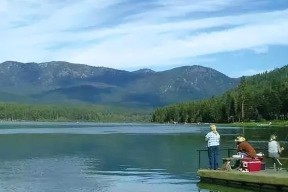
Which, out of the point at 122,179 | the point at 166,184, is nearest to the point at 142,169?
the point at 122,179

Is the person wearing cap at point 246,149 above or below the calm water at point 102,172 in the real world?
above

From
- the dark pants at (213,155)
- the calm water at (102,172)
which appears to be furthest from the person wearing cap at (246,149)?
the calm water at (102,172)

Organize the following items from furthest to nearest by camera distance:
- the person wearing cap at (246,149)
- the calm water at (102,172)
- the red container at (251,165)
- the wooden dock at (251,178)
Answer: the calm water at (102,172), the person wearing cap at (246,149), the red container at (251,165), the wooden dock at (251,178)

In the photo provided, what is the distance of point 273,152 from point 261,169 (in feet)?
8.58

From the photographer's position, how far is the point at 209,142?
41562 mm

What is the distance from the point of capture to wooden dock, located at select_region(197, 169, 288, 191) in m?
34.3

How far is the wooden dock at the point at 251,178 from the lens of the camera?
34344mm

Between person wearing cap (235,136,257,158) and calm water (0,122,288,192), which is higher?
person wearing cap (235,136,257,158)

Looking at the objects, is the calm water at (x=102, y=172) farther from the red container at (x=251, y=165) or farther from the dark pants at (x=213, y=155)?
the red container at (x=251, y=165)

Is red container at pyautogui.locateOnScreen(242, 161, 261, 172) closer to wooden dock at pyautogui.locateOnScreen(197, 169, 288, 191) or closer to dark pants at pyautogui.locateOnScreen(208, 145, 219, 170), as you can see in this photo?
wooden dock at pyautogui.locateOnScreen(197, 169, 288, 191)

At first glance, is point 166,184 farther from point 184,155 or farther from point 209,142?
point 184,155

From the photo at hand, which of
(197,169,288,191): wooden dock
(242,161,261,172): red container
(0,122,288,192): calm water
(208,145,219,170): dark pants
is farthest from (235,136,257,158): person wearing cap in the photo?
(0,122,288,192): calm water

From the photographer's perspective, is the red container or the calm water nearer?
the red container

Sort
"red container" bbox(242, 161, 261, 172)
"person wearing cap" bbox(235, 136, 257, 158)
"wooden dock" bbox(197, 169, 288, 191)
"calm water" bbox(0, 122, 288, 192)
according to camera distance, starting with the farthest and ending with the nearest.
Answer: "calm water" bbox(0, 122, 288, 192) < "person wearing cap" bbox(235, 136, 257, 158) < "red container" bbox(242, 161, 261, 172) < "wooden dock" bbox(197, 169, 288, 191)
